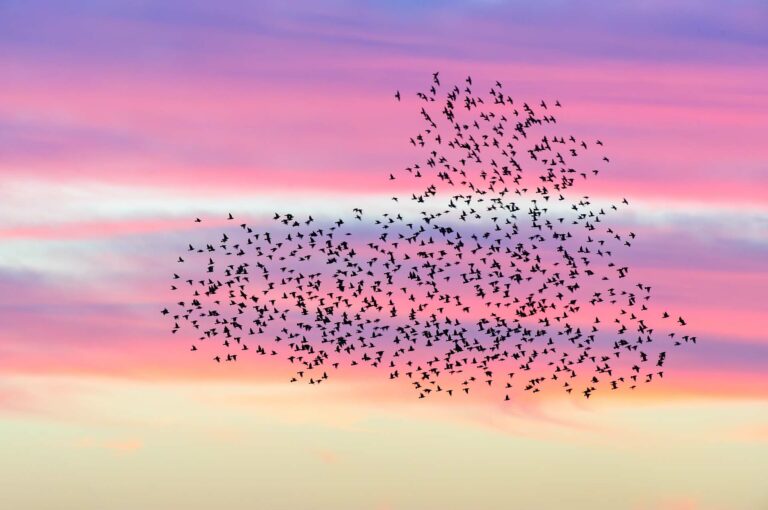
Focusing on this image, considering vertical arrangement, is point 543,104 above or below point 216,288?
above

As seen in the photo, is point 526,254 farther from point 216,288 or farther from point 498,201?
point 216,288

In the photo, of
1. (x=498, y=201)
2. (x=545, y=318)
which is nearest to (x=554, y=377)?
(x=545, y=318)

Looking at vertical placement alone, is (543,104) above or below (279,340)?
above

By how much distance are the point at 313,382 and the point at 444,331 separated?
15595 mm

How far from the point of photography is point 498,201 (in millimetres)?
165250

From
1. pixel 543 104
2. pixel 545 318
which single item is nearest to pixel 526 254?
pixel 545 318

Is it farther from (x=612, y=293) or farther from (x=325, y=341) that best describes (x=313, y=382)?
(x=612, y=293)

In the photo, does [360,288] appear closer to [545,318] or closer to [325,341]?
[325,341]

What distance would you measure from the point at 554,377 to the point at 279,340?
25.3 m

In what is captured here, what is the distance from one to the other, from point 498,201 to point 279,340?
2291 centimetres

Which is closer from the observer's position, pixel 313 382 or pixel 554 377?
pixel 313 382

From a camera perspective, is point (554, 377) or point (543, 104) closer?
point (543, 104)

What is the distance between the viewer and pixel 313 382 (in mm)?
161625

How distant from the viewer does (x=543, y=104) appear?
159 metres
